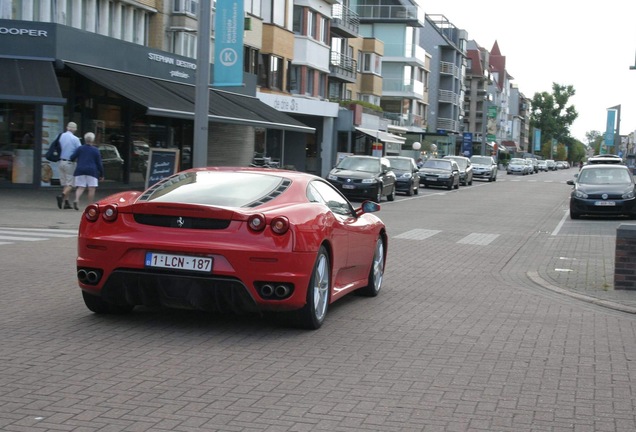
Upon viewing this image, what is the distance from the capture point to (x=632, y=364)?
23.4ft

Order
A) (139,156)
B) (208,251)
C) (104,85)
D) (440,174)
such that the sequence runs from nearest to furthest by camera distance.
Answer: (208,251) < (104,85) < (139,156) < (440,174)

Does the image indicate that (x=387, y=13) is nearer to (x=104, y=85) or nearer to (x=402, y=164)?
(x=402, y=164)

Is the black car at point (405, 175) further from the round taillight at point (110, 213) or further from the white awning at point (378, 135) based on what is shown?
the round taillight at point (110, 213)

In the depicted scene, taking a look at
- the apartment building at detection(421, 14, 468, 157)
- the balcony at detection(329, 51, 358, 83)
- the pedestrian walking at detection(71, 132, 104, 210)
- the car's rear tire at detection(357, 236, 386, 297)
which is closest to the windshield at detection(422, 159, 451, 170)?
the balcony at detection(329, 51, 358, 83)

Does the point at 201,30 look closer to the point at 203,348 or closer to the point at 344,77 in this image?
the point at 203,348

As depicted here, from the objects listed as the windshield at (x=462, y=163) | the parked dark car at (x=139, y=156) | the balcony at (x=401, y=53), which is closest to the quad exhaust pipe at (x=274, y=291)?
the parked dark car at (x=139, y=156)

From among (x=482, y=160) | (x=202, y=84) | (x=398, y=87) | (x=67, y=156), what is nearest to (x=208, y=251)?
(x=202, y=84)

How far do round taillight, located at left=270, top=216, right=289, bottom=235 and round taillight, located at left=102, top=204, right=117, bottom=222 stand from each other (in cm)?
129

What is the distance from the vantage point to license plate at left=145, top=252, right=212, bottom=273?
7.43 meters

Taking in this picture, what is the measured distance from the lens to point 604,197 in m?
26.1

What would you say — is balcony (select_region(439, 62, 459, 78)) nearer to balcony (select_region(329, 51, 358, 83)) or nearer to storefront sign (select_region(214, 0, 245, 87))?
balcony (select_region(329, 51, 358, 83))

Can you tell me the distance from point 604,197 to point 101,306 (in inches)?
799

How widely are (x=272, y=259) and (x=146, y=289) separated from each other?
1.02 m

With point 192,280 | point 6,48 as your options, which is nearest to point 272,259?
point 192,280
